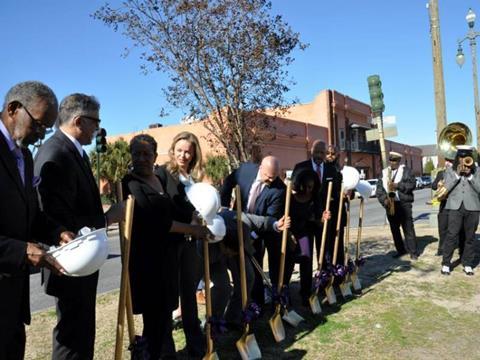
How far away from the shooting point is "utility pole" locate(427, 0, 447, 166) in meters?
10.5

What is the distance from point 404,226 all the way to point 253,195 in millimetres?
4664

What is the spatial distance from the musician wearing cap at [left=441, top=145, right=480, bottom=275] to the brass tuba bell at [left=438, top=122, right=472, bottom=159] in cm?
147

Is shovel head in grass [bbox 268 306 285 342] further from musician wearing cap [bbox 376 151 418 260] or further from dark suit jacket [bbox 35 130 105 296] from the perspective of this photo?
musician wearing cap [bbox 376 151 418 260]

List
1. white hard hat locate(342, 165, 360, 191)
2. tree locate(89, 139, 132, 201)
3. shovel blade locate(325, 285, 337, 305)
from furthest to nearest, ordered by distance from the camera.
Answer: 1. tree locate(89, 139, 132, 201)
2. white hard hat locate(342, 165, 360, 191)
3. shovel blade locate(325, 285, 337, 305)

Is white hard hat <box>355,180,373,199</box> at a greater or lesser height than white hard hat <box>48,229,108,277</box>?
greater

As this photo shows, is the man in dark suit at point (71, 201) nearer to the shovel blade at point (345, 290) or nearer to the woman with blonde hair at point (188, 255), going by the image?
the woman with blonde hair at point (188, 255)

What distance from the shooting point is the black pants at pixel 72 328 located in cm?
259

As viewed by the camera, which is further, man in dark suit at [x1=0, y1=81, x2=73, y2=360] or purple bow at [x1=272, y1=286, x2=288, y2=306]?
purple bow at [x1=272, y1=286, x2=288, y2=306]

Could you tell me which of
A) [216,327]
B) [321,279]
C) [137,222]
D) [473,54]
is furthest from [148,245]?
[473,54]

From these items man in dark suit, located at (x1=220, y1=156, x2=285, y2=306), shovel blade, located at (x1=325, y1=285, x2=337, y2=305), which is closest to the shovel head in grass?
man in dark suit, located at (x1=220, y1=156, x2=285, y2=306)

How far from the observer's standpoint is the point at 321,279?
17.9 ft

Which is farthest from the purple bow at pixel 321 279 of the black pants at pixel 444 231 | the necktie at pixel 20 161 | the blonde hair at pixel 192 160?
the necktie at pixel 20 161

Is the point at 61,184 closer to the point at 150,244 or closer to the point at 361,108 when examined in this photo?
the point at 150,244

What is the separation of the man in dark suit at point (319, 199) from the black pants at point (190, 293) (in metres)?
1.92
